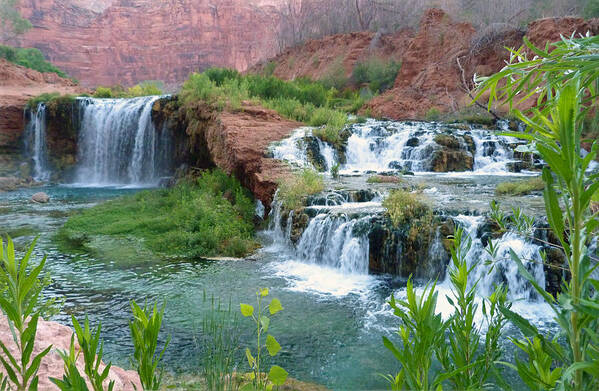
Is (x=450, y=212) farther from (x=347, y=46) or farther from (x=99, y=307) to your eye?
(x=347, y=46)

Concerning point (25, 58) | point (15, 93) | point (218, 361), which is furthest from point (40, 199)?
point (25, 58)

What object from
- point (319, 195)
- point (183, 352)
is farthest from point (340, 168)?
point (183, 352)

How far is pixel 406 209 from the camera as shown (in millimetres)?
7574

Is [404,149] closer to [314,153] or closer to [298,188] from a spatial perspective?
[314,153]

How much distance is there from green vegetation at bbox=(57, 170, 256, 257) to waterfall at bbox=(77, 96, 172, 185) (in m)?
5.56

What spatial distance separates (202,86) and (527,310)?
1262 centimetres

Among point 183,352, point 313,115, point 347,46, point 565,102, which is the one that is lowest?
point 183,352

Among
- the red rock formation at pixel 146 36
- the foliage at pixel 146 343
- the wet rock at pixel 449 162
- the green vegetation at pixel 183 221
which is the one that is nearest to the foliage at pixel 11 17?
the red rock formation at pixel 146 36

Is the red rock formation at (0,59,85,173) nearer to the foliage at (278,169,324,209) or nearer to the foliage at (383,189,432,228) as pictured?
the foliage at (278,169,324,209)

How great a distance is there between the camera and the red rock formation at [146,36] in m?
50.9

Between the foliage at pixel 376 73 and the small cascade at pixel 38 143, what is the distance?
15.8m

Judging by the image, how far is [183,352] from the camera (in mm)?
4664

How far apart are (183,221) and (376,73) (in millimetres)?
16712

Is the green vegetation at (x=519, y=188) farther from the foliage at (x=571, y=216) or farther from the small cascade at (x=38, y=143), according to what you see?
the small cascade at (x=38, y=143)
